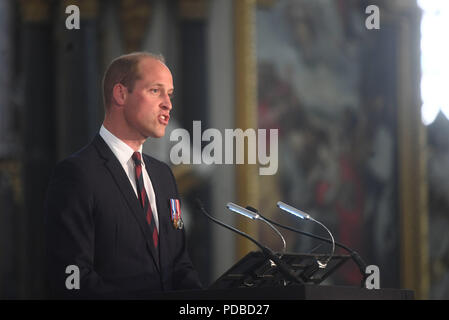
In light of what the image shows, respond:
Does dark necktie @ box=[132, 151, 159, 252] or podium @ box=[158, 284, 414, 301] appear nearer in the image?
podium @ box=[158, 284, 414, 301]

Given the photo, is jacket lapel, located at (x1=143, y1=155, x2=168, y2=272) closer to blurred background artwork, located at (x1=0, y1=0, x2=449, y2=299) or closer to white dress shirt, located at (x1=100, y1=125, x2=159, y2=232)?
white dress shirt, located at (x1=100, y1=125, x2=159, y2=232)

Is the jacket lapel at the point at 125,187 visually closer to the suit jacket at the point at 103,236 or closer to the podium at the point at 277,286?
the suit jacket at the point at 103,236

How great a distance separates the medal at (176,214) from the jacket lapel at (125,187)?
0.65 ft

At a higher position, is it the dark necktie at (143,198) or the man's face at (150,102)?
the man's face at (150,102)

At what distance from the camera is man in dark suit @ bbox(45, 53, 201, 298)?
3998 mm

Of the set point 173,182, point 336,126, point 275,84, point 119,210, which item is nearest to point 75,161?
point 119,210

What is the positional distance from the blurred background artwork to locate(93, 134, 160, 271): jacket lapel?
377 cm

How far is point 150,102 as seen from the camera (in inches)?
172

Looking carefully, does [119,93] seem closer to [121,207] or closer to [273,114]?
[121,207]

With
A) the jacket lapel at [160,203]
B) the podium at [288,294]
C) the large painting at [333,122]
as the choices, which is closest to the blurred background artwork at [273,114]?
the large painting at [333,122]

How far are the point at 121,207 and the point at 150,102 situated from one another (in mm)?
521

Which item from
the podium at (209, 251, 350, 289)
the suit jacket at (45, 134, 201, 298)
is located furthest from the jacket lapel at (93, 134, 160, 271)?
the podium at (209, 251, 350, 289)

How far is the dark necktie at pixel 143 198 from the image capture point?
4.29m
